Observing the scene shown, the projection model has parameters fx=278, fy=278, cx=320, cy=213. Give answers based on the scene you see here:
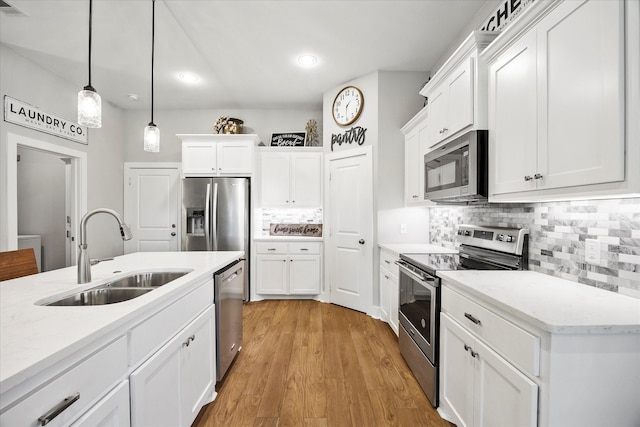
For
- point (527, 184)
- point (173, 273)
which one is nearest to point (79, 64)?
point (173, 273)

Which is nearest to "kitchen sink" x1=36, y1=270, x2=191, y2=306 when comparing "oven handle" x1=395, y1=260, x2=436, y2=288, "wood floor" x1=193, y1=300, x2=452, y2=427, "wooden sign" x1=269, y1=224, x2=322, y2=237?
"wood floor" x1=193, y1=300, x2=452, y2=427

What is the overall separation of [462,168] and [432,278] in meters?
0.79

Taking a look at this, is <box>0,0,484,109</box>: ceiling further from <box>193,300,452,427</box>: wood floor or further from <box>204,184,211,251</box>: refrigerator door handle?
<box>193,300,452,427</box>: wood floor

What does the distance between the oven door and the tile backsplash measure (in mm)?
648

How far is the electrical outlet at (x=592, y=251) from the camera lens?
134 centimetres

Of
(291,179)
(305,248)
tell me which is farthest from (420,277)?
(291,179)

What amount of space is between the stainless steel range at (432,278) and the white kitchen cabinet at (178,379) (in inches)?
56.9

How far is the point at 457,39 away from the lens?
278 centimetres

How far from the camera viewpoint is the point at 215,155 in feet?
13.3

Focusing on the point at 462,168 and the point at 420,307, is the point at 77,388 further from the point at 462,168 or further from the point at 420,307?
the point at 462,168

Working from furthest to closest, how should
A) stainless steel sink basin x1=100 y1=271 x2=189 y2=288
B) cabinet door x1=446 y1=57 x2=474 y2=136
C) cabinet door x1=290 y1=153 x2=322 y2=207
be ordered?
cabinet door x1=290 y1=153 x2=322 y2=207
cabinet door x1=446 y1=57 x2=474 y2=136
stainless steel sink basin x1=100 y1=271 x2=189 y2=288

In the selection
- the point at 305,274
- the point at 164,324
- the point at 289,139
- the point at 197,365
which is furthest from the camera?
the point at 289,139

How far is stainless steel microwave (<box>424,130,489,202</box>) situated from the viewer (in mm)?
1774

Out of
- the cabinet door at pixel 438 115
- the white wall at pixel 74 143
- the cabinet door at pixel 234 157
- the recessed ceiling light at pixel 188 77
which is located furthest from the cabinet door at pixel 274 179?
the white wall at pixel 74 143
